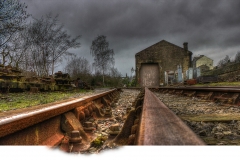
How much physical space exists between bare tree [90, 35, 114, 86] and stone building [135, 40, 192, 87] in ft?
19.0

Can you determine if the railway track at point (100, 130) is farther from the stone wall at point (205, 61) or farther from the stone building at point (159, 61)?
the stone wall at point (205, 61)

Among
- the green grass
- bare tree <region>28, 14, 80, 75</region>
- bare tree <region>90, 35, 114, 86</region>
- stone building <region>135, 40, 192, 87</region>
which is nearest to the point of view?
the green grass

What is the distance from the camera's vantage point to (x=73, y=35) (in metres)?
18.1

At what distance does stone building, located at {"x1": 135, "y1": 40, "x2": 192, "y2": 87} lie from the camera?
1118 inches

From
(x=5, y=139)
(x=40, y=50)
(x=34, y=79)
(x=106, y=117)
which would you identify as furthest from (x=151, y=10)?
(x=40, y=50)

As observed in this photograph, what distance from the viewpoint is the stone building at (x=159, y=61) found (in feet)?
93.1

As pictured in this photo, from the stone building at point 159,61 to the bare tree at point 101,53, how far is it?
5.79m

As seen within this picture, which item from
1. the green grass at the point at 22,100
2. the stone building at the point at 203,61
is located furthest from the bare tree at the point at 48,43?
the stone building at the point at 203,61

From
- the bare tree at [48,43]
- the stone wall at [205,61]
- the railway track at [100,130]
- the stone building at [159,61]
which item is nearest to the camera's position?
the railway track at [100,130]

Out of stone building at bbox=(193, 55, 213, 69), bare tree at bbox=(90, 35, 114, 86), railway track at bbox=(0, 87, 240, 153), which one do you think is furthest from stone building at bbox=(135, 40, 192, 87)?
stone building at bbox=(193, 55, 213, 69)

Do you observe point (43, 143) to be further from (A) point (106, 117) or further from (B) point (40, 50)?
(B) point (40, 50)

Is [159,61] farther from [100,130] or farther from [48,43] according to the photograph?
[100,130]

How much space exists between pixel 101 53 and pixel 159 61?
9920 millimetres

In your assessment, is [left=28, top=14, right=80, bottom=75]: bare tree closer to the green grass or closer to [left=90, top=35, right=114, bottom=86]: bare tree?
the green grass
